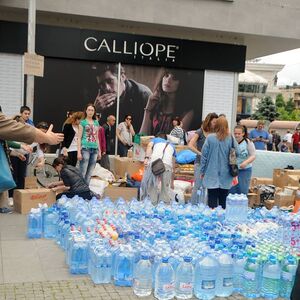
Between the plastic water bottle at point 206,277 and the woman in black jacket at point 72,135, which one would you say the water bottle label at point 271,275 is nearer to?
the plastic water bottle at point 206,277

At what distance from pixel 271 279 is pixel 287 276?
17 cm

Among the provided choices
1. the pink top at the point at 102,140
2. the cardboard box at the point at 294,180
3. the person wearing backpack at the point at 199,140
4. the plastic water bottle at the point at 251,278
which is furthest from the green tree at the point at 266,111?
the plastic water bottle at the point at 251,278

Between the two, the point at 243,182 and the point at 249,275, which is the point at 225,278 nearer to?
the point at 249,275

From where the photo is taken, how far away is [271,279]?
Answer: 503cm

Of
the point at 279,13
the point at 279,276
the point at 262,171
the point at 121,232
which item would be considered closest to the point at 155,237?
the point at 121,232

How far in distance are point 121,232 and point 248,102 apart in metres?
87.2

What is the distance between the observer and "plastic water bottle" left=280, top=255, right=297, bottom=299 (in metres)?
5.02

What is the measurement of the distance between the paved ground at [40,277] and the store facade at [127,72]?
893cm

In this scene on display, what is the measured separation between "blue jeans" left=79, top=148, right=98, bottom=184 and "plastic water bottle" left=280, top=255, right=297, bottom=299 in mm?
5654

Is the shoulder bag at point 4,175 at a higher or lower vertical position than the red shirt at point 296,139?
higher

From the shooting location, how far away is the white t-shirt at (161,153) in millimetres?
9141

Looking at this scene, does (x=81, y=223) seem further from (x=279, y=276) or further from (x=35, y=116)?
(x=35, y=116)

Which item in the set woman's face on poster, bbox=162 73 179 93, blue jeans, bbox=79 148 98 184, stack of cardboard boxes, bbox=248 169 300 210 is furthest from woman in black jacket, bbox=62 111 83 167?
woman's face on poster, bbox=162 73 179 93

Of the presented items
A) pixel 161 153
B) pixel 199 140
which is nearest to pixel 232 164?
pixel 199 140
